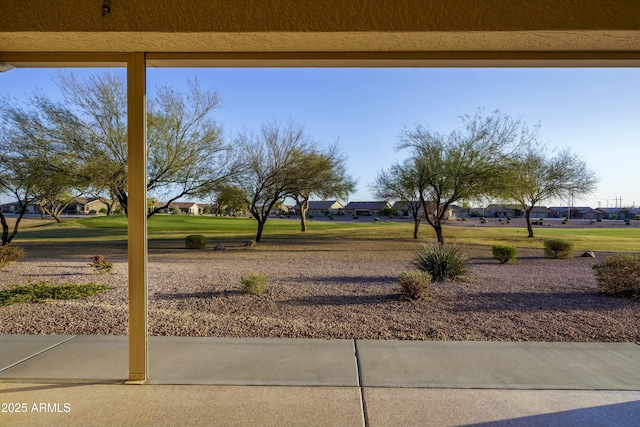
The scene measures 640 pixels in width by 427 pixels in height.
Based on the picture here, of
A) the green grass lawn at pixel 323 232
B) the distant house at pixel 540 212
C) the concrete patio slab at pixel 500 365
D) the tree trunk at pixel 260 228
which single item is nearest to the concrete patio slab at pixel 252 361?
the concrete patio slab at pixel 500 365

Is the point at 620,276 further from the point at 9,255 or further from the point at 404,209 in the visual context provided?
the point at 9,255

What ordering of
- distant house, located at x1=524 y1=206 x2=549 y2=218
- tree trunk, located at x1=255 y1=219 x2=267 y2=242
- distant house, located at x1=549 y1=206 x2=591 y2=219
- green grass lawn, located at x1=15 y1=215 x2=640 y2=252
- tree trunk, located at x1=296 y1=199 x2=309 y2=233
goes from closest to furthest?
distant house, located at x1=549 y1=206 x2=591 y2=219, green grass lawn, located at x1=15 y1=215 x2=640 y2=252, distant house, located at x1=524 y1=206 x2=549 y2=218, tree trunk, located at x1=255 y1=219 x2=267 y2=242, tree trunk, located at x1=296 y1=199 x2=309 y2=233

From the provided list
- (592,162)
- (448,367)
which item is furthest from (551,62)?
(592,162)

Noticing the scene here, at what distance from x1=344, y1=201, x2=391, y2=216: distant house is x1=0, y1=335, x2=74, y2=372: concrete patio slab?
1107 cm

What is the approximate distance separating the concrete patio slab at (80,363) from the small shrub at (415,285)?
493 cm

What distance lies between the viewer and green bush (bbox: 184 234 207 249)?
15750 mm

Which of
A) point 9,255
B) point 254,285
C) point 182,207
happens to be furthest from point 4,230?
point 254,285

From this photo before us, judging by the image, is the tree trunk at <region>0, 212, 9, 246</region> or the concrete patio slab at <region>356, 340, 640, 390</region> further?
the tree trunk at <region>0, 212, 9, 246</region>

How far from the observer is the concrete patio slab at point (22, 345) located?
14.3 ft

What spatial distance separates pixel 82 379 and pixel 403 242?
44.5ft

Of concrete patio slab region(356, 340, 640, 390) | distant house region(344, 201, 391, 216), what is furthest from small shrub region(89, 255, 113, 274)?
distant house region(344, 201, 391, 216)

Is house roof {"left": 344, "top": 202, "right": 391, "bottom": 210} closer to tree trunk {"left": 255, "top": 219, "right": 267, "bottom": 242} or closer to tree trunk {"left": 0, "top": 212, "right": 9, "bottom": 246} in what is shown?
tree trunk {"left": 255, "top": 219, "right": 267, "bottom": 242}

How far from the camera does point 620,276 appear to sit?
317 inches

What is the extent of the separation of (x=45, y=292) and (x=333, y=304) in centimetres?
564
